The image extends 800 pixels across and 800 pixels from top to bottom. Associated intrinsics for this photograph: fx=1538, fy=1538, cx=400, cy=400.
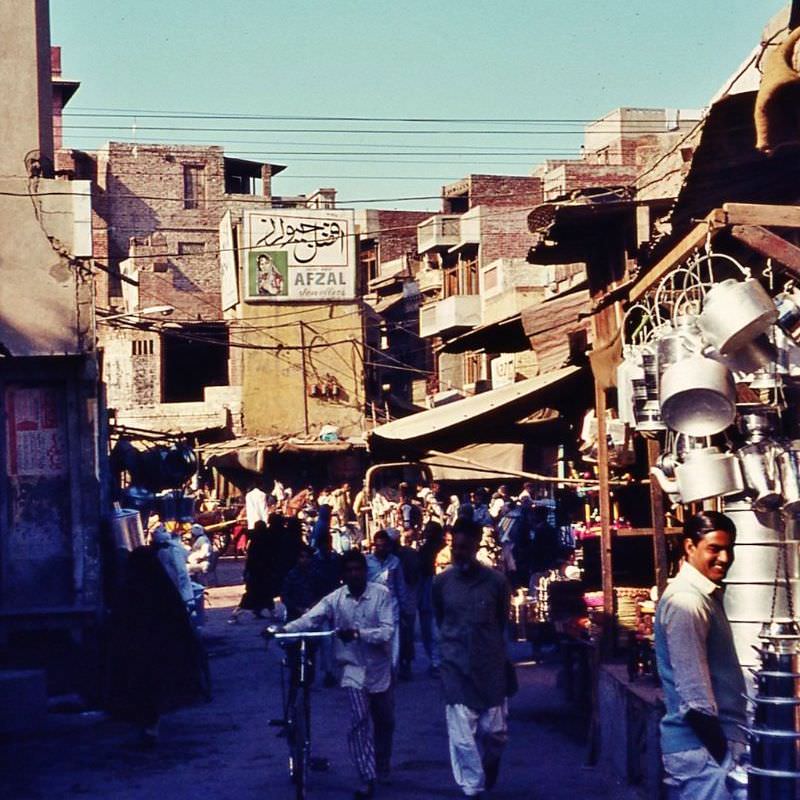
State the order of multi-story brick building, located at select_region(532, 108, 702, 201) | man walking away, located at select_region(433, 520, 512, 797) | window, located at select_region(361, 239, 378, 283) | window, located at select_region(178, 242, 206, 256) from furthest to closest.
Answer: window, located at select_region(178, 242, 206, 256)
window, located at select_region(361, 239, 378, 283)
multi-story brick building, located at select_region(532, 108, 702, 201)
man walking away, located at select_region(433, 520, 512, 797)

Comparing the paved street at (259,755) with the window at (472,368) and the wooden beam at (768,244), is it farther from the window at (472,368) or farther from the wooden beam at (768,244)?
the window at (472,368)

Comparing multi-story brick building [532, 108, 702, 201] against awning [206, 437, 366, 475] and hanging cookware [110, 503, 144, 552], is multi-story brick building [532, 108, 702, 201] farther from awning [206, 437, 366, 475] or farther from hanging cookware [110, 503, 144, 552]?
hanging cookware [110, 503, 144, 552]

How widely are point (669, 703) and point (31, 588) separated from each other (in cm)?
985

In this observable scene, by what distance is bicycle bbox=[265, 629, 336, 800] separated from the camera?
9430 millimetres

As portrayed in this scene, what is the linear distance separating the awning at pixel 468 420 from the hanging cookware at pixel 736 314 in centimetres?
581

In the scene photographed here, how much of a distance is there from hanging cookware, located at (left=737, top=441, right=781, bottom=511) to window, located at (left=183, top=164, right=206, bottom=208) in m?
56.4

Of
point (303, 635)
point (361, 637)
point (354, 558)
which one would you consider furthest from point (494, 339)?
point (303, 635)

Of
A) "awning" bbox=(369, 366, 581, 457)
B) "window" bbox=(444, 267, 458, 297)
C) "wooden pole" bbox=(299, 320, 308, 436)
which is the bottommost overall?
"awning" bbox=(369, 366, 581, 457)

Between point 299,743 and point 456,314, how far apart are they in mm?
38259

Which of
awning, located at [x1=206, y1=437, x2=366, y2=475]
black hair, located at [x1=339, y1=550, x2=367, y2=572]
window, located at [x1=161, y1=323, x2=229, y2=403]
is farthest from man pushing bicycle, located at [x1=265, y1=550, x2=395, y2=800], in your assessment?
window, located at [x1=161, y1=323, x2=229, y2=403]

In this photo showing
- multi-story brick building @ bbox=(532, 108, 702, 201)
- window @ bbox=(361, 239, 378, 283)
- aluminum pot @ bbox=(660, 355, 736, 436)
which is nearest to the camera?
aluminum pot @ bbox=(660, 355, 736, 436)

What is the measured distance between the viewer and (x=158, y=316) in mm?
48250

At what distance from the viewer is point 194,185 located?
6150 centimetres

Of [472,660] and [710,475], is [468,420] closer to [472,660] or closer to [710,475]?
[472,660]
